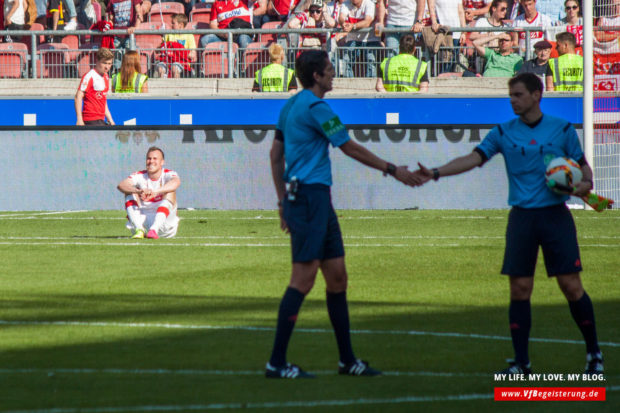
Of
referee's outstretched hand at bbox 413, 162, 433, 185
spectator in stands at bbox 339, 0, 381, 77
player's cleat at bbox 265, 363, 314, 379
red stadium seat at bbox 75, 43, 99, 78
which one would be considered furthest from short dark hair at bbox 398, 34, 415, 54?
player's cleat at bbox 265, 363, 314, 379

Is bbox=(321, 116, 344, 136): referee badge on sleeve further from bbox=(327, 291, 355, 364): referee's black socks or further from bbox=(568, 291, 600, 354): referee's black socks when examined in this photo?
bbox=(568, 291, 600, 354): referee's black socks

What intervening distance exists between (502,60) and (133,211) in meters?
9.25

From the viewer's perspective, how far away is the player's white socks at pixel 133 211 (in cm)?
1634

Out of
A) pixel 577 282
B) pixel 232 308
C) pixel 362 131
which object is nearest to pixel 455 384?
pixel 577 282

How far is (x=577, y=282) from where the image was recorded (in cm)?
716

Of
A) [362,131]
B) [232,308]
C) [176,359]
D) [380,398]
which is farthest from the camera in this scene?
[362,131]

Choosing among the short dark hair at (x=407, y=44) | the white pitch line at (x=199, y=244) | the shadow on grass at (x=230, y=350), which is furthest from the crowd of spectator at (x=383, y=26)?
the shadow on grass at (x=230, y=350)

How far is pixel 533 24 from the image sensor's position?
914 inches

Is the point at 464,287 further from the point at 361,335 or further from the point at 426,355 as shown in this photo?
the point at 426,355

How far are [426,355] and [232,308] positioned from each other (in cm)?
269

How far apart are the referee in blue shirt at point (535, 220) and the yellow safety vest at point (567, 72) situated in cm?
1481

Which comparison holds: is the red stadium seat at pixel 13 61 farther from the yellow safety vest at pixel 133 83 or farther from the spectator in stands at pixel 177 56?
the spectator in stands at pixel 177 56

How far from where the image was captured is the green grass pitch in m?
6.37

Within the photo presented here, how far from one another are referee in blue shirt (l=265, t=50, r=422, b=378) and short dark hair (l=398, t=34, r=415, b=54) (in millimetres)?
14934
